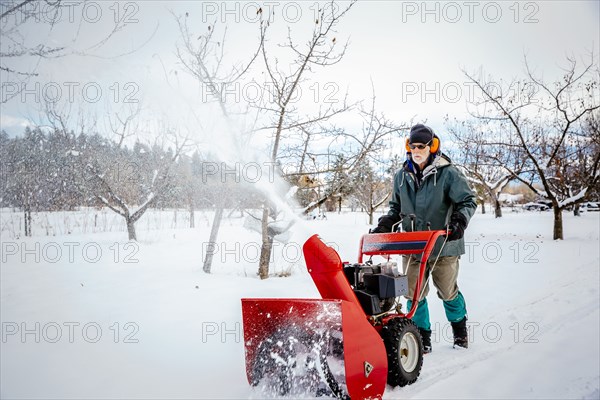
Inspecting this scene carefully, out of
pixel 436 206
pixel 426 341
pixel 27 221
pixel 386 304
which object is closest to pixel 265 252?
pixel 426 341

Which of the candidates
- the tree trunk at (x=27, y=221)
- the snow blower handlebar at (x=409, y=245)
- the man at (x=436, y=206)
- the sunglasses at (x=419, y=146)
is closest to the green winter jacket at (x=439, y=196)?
the man at (x=436, y=206)

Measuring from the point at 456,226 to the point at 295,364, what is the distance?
1639mm

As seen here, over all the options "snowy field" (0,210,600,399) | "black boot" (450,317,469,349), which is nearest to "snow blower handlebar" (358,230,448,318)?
"snowy field" (0,210,600,399)

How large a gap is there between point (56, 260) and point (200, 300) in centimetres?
356

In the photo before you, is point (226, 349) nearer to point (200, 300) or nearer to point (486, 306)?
point (200, 300)

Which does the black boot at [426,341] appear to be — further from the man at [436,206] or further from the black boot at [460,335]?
the black boot at [460,335]

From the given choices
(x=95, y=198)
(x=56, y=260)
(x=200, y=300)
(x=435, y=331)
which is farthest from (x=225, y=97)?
(x=95, y=198)

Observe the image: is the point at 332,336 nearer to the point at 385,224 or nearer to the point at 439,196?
the point at 385,224

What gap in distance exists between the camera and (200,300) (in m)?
4.39

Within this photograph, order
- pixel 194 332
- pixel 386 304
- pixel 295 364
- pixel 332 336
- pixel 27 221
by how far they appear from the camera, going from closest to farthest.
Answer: pixel 332 336 → pixel 295 364 → pixel 386 304 → pixel 194 332 → pixel 27 221

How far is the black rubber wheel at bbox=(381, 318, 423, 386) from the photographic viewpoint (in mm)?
2537

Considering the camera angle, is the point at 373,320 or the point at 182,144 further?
the point at 182,144

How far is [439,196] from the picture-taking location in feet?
11.0

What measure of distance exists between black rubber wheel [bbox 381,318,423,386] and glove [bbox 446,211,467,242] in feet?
2.61
